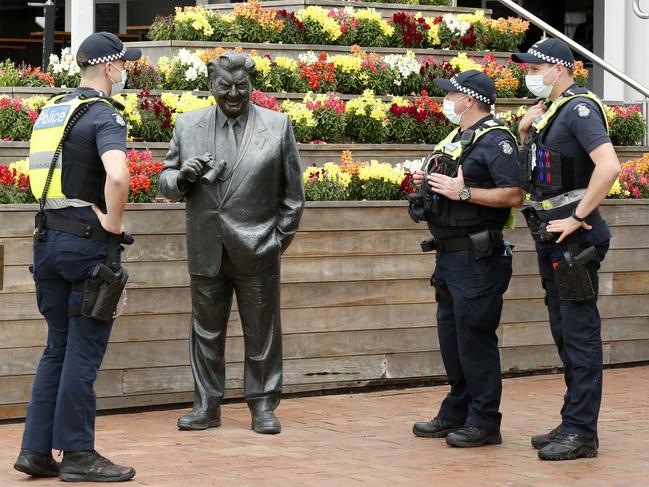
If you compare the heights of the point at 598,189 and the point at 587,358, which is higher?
the point at 598,189

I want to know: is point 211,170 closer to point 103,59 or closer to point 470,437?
point 103,59

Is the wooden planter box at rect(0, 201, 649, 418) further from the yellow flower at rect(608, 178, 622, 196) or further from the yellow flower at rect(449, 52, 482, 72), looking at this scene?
the yellow flower at rect(449, 52, 482, 72)

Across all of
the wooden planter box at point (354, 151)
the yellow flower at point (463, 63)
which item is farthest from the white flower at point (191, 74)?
the yellow flower at point (463, 63)

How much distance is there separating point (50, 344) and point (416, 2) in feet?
24.7

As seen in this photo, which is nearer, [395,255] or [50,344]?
[50,344]

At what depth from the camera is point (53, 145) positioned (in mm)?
6453

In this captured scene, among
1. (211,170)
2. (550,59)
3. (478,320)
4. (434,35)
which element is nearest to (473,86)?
(550,59)

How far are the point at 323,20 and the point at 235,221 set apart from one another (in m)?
4.59

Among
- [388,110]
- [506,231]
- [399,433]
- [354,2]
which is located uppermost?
[354,2]

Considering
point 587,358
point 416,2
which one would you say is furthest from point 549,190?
point 416,2

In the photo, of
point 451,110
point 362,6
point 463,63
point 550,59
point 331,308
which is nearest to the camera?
point 550,59

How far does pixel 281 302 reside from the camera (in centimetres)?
872

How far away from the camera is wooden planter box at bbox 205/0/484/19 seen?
12211mm

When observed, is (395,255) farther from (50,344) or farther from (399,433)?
(50,344)
